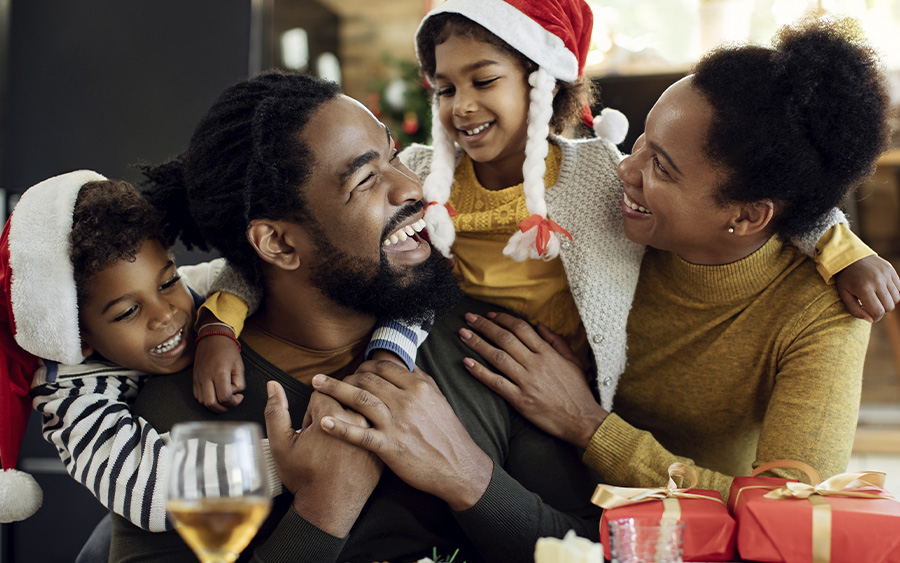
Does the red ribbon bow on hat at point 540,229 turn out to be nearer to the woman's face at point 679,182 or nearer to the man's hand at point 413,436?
the woman's face at point 679,182

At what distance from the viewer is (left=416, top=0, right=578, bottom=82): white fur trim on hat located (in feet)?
6.20

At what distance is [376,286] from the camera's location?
1.59 meters

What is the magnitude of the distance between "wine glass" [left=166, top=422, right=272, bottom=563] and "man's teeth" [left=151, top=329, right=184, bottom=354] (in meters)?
0.72

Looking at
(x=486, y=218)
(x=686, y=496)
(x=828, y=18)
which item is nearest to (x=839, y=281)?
(x=828, y=18)

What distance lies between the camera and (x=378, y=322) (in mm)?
1643

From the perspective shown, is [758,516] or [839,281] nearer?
[758,516]

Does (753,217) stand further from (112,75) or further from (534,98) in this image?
(112,75)

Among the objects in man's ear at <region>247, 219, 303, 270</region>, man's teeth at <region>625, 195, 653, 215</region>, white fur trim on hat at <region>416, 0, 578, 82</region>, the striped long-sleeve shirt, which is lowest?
the striped long-sleeve shirt

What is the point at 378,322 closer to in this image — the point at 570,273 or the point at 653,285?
the point at 570,273

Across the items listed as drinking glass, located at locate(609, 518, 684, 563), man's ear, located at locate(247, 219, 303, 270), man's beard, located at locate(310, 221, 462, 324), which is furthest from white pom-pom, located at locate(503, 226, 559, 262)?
drinking glass, located at locate(609, 518, 684, 563)

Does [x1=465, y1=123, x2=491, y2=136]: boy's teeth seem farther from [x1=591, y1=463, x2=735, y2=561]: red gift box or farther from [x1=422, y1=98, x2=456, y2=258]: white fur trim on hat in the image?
[x1=591, y1=463, x2=735, y2=561]: red gift box

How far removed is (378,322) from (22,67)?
218 centimetres

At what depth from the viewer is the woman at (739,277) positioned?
150 centimetres

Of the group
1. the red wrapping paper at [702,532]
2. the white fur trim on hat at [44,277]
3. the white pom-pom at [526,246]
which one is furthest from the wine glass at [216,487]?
the white pom-pom at [526,246]
